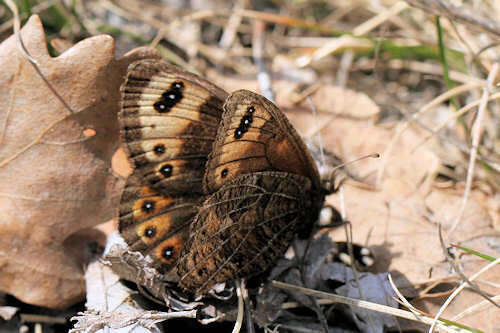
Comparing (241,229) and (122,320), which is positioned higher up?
(241,229)

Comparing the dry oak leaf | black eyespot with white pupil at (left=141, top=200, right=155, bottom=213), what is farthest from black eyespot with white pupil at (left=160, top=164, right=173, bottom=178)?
the dry oak leaf

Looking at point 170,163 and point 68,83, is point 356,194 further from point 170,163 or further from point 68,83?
point 68,83

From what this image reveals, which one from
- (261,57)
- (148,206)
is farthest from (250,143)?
(261,57)

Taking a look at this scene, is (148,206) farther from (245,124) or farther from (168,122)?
(245,124)

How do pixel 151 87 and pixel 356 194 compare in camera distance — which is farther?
pixel 356 194

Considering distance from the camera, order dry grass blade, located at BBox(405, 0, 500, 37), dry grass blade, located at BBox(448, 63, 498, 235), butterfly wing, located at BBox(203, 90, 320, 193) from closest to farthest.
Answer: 1. butterfly wing, located at BBox(203, 90, 320, 193)
2. dry grass blade, located at BBox(405, 0, 500, 37)
3. dry grass blade, located at BBox(448, 63, 498, 235)

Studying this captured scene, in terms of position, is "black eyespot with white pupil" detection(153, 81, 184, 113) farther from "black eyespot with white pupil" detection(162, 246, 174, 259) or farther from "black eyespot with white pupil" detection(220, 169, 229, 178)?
"black eyespot with white pupil" detection(162, 246, 174, 259)

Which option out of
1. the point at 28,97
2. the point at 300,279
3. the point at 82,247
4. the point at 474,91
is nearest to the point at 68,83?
the point at 28,97
